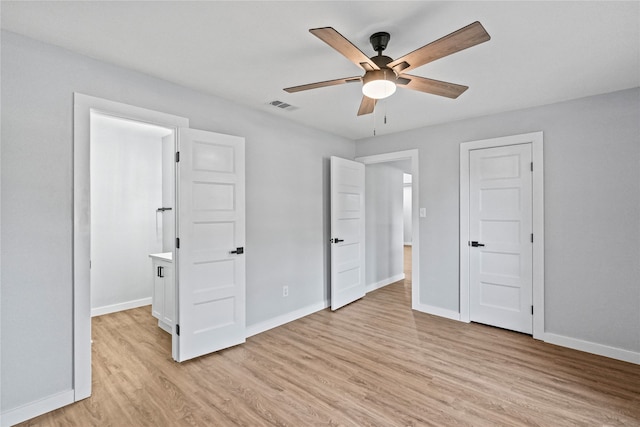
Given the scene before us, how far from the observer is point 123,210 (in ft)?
14.5

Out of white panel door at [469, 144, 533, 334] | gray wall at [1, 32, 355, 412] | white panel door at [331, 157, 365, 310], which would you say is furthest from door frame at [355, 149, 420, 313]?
gray wall at [1, 32, 355, 412]

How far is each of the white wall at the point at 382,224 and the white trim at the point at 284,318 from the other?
1227mm

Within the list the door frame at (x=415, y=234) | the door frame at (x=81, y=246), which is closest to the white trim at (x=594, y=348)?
the door frame at (x=415, y=234)

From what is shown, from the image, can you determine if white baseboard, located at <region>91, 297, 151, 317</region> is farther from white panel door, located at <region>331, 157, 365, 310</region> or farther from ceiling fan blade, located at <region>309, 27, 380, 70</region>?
ceiling fan blade, located at <region>309, 27, 380, 70</region>

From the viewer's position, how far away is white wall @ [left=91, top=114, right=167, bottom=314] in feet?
13.7

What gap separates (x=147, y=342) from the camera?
3.20 m

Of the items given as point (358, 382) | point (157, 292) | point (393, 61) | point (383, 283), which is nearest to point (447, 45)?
point (393, 61)

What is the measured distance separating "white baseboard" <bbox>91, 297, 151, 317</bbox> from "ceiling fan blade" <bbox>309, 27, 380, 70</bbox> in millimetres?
4485

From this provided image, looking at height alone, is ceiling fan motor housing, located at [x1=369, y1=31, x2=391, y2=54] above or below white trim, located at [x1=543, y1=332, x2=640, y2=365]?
above

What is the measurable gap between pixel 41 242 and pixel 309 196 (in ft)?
9.07

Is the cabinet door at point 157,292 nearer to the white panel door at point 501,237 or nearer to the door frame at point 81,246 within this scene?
the door frame at point 81,246

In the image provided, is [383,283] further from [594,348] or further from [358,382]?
[358,382]

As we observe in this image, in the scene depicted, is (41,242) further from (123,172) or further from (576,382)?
(576,382)

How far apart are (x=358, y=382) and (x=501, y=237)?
2.42m
